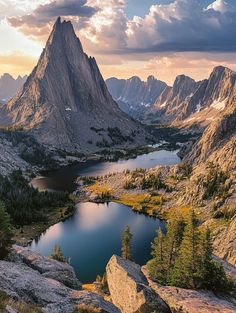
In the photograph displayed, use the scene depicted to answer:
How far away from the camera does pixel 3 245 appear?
1612 inches

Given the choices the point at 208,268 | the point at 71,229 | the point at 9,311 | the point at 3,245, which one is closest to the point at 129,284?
the point at 208,268

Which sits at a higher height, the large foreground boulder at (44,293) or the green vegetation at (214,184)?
the large foreground boulder at (44,293)

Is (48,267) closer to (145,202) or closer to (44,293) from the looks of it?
(44,293)

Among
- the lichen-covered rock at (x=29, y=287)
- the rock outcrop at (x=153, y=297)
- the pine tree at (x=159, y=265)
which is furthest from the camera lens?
the pine tree at (x=159, y=265)

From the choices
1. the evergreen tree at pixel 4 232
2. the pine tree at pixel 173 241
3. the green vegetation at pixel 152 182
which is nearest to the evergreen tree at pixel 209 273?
the pine tree at pixel 173 241

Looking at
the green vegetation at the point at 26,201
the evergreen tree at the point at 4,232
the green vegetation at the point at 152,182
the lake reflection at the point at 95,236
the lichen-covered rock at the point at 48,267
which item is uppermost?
the evergreen tree at the point at 4,232

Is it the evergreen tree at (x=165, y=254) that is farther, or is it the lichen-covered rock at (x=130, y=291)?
the evergreen tree at (x=165, y=254)

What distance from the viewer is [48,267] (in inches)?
1610

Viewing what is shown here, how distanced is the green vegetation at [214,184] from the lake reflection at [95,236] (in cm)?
1950

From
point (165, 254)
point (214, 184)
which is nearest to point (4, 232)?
point (165, 254)

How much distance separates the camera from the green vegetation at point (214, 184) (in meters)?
134

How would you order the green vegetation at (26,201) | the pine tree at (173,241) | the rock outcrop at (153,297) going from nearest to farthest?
the rock outcrop at (153,297)
the pine tree at (173,241)
the green vegetation at (26,201)

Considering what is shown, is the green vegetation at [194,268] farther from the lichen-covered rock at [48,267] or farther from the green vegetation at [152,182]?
the green vegetation at [152,182]

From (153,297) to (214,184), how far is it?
10190 centimetres
